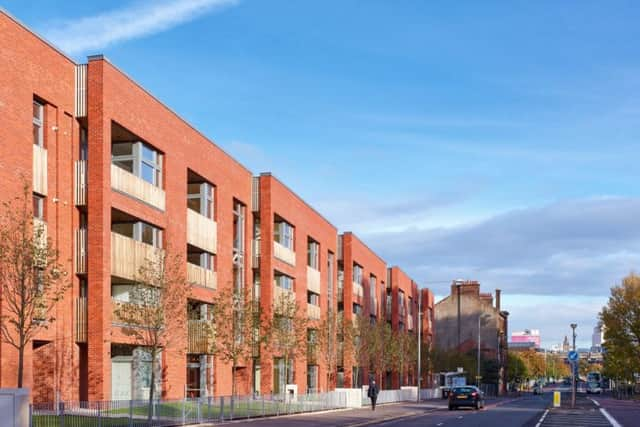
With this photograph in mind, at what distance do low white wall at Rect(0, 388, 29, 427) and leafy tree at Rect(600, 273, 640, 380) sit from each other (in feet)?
240

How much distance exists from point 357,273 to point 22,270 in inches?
2146

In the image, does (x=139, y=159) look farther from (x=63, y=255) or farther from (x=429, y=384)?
(x=429, y=384)

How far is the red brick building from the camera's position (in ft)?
101

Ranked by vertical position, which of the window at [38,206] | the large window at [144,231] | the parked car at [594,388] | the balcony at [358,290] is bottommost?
the parked car at [594,388]

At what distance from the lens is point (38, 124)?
3169cm

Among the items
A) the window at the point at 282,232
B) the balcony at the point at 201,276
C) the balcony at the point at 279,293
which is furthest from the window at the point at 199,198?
the window at the point at 282,232

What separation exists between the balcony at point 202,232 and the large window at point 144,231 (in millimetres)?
3337

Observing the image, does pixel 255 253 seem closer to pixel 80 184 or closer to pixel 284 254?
pixel 284 254

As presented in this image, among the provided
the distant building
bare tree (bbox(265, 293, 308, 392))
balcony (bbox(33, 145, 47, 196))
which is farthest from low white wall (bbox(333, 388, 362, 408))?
the distant building

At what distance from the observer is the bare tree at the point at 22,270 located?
2531cm

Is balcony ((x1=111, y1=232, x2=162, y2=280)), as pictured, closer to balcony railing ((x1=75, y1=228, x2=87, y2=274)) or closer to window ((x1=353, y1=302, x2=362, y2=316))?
balcony railing ((x1=75, y1=228, x2=87, y2=274))

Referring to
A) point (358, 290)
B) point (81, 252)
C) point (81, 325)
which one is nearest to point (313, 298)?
point (358, 290)

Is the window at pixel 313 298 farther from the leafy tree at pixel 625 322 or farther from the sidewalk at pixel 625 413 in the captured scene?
the leafy tree at pixel 625 322

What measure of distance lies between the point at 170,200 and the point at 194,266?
4.17 meters
